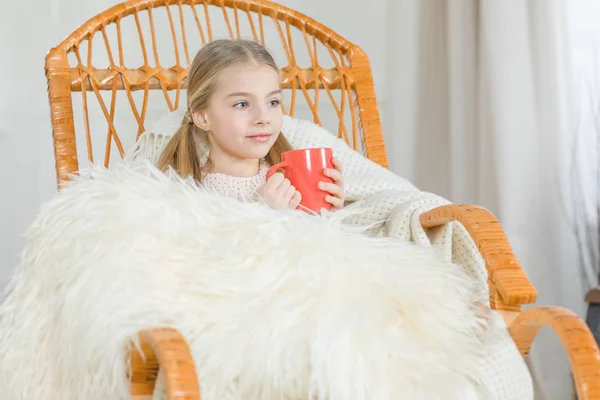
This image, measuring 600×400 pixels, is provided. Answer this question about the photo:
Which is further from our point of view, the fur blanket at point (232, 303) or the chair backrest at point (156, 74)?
the chair backrest at point (156, 74)

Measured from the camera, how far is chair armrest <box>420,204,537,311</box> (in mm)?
896

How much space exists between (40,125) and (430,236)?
1.23 metres

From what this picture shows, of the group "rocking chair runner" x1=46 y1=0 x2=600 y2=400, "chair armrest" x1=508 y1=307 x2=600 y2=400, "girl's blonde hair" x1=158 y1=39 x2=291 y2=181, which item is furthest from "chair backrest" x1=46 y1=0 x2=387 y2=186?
"chair armrest" x1=508 y1=307 x2=600 y2=400

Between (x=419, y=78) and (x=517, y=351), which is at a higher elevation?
(x=419, y=78)

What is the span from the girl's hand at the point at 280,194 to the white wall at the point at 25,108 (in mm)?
1061

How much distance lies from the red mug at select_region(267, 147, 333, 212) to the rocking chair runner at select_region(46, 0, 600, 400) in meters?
0.16

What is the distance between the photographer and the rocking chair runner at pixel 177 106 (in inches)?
29.5

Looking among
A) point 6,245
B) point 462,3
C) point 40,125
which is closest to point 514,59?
point 462,3

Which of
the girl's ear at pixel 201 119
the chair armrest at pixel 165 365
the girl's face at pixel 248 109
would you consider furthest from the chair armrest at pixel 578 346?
the girl's ear at pixel 201 119

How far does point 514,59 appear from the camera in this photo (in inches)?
68.9

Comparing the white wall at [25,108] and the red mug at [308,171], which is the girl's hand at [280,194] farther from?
the white wall at [25,108]

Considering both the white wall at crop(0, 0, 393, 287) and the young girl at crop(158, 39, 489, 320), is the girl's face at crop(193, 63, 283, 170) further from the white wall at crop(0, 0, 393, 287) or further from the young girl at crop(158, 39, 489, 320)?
the white wall at crop(0, 0, 393, 287)

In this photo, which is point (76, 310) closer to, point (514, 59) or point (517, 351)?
point (517, 351)

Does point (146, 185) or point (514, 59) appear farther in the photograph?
point (514, 59)
